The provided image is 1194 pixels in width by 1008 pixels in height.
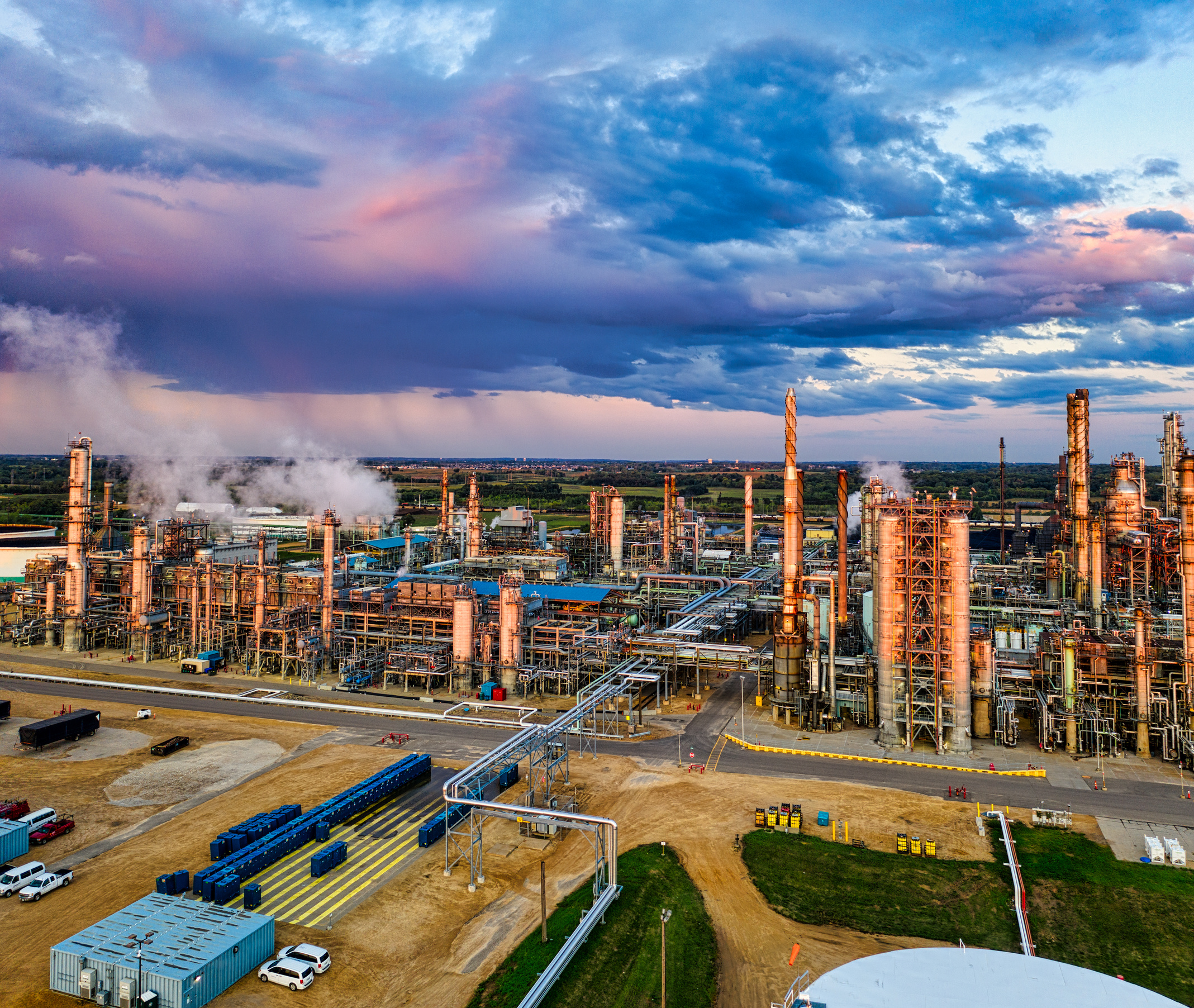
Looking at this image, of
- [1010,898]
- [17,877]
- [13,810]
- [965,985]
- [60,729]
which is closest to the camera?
[965,985]

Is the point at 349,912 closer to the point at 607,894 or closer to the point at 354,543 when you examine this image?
the point at 607,894

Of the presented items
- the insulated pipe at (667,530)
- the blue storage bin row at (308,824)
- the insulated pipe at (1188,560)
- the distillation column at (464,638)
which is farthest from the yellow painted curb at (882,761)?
the insulated pipe at (667,530)

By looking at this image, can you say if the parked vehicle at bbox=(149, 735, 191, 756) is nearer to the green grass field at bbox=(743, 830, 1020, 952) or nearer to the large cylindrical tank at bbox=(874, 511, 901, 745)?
the green grass field at bbox=(743, 830, 1020, 952)

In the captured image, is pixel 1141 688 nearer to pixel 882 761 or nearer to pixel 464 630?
pixel 882 761

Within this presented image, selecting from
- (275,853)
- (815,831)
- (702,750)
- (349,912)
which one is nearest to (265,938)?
(349,912)

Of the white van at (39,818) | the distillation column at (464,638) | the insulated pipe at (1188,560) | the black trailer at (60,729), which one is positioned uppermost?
the insulated pipe at (1188,560)

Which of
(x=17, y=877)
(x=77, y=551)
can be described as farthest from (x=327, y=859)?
(x=77, y=551)

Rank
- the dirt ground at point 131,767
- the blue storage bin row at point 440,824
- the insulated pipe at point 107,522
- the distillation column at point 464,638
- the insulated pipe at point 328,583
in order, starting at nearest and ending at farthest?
1. the blue storage bin row at point 440,824
2. the dirt ground at point 131,767
3. the distillation column at point 464,638
4. the insulated pipe at point 328,583
5. the insulated pipe at point 107,522

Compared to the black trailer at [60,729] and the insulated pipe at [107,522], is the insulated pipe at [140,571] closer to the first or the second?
the black trailer at [60,729]

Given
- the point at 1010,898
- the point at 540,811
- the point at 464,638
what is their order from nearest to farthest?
the point at 1010,898 < the point at 540,811 < the point at 464,638
